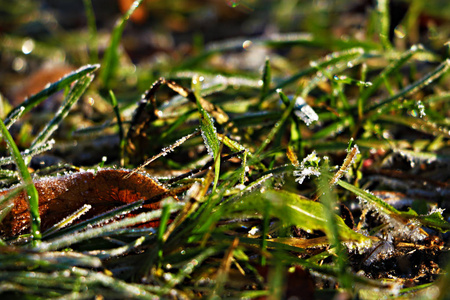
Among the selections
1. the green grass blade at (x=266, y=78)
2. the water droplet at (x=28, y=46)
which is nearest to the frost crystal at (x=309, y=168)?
the green grass blade at (x=266, y=78)

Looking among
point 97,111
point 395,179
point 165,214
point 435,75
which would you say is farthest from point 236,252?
point 97,111

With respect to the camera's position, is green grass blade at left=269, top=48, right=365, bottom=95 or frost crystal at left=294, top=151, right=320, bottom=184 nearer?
frost crystal at left=294, top=151, right=320, bottom=184

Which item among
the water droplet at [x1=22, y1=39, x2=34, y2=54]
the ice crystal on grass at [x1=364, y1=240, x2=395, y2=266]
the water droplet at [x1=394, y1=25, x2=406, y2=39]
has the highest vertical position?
the water droplet at [x1=22, y1=39, x2=34, y2=54]

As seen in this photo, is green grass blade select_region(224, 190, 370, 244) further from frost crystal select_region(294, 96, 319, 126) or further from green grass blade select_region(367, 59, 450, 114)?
green grass blade select_region(367, 59, 450, 114)

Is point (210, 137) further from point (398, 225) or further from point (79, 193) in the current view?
point (398, 225)

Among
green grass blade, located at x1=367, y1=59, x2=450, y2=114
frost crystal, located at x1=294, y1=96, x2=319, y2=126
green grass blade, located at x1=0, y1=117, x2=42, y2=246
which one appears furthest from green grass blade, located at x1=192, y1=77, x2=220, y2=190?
green grass blade, located at x1=367, y1=59, x2=450, y2=114

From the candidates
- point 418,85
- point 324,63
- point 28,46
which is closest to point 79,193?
point 324,63

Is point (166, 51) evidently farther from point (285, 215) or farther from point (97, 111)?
point (285, 215)
